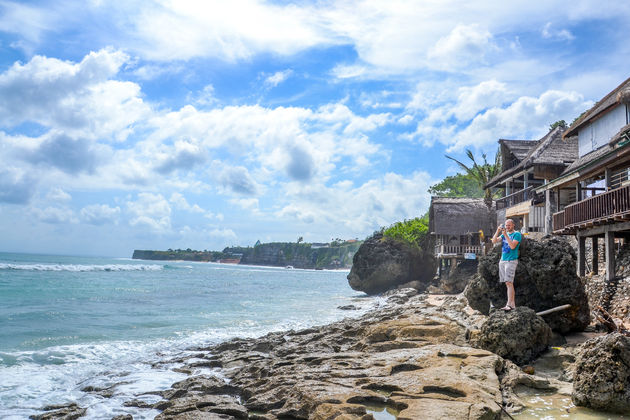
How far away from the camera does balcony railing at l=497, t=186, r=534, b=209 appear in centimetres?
A: 2558

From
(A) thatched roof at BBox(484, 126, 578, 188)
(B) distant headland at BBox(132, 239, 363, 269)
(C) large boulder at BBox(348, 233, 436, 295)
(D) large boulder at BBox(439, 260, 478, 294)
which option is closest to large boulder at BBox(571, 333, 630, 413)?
(A) thatched roof at BBox(484, 126, 578, 188)

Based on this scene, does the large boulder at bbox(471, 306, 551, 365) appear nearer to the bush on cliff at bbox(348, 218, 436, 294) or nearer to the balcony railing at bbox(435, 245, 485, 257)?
the balcony railing at bbox(435, 245, 485, 257)

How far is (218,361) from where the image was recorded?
11414 millimetres

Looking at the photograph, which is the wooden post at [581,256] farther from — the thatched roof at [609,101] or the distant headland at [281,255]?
the distant headland at [281,255]

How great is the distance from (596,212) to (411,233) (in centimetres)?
2485

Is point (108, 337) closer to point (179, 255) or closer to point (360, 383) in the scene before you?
point (360, 383)

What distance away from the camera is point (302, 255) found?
5256 inches

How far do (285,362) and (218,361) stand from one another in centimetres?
228

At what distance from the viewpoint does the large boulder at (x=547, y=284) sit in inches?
422

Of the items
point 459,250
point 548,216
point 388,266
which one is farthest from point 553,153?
point 388,266

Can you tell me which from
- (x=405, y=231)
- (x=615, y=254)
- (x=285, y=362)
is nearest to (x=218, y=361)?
(x=285, y=362)

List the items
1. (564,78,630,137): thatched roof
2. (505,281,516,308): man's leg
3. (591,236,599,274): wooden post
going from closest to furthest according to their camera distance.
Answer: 1. (505,281,516,308): man's leg
2. (591,236,599,274): wooden post
3. (564,78,630,137): thatched roof

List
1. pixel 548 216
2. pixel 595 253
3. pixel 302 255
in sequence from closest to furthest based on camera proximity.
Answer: pixel 595 253
pixel 548 216
pixel 302 255

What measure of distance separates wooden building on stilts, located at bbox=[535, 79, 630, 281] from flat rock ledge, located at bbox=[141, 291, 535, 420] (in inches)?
199
